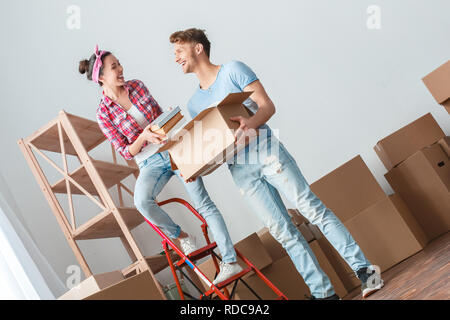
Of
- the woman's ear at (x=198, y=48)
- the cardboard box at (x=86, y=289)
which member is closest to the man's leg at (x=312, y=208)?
the woman's ear at (x=198, y=48)

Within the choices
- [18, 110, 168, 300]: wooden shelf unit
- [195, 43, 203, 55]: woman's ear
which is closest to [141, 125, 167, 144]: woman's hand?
[195, 43, 203, 55]: woman's ear

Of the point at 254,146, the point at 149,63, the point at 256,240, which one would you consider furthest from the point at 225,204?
the point at 254,146

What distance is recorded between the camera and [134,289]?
1.78m

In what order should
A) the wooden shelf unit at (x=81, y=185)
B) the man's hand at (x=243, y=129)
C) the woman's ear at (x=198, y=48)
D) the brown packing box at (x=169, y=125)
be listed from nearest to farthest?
the man's hand at (x=243, y=129) → the brown packing box at (x=169, y=125) → the woman's ear at (x=198, y=48) → the wooden shelf unit at (x=81, y=185)

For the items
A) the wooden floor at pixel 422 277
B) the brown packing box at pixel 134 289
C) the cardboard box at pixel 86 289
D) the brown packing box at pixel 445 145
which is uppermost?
the cardboard box at pixel 86 289

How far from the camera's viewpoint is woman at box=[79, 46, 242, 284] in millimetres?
2262

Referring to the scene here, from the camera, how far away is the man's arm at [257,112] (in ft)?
6.31

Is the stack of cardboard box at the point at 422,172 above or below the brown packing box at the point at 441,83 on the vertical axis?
below

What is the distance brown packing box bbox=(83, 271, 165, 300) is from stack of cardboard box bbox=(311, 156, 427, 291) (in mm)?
1173

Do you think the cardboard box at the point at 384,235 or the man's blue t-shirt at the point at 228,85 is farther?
the cardboard box at the point at 384,235

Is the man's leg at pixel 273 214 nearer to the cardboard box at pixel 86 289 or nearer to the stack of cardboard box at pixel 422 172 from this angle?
the cardboard box at pixel 86 289

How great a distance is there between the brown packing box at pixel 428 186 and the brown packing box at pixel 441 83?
0.90 feet

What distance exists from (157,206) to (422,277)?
1.17 m

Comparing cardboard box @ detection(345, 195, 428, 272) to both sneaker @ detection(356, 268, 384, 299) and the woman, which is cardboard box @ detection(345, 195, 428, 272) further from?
the woman
